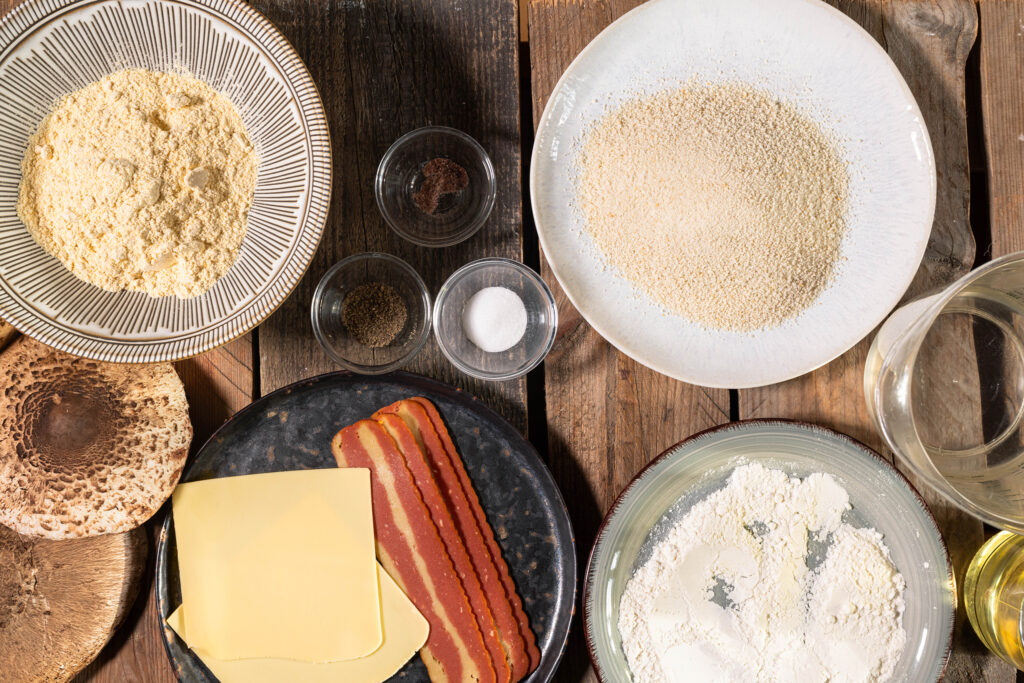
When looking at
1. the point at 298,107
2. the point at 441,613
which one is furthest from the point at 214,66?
the point at 441,613

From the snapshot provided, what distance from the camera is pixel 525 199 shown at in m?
0.97

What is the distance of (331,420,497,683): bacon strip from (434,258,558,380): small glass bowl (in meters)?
0.15

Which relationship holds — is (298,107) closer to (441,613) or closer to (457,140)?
(457,140)

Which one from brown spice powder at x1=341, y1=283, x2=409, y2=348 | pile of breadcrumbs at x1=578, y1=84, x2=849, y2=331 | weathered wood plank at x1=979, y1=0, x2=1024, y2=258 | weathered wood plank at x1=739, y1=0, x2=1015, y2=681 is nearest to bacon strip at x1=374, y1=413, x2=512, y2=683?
Result: brown spice powder at x1=341, y1=283, x2=409, y2=348

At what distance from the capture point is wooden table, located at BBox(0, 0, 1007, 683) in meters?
0.94

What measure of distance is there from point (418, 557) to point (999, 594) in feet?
2.52

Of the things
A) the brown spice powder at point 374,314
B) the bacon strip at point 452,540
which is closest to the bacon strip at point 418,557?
the bacon strip at point 452,540

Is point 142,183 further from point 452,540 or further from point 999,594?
point 999,594

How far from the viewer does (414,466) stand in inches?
35.9

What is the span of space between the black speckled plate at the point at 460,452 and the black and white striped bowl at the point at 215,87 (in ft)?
0.53

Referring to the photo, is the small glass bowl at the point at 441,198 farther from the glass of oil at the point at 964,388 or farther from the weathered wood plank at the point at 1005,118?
the weathered wood plank at the point at 1005,118

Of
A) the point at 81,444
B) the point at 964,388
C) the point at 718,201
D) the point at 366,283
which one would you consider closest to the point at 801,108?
the point at 718,201

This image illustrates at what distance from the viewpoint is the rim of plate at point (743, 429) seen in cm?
89

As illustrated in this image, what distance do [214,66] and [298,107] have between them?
0.14 meters
